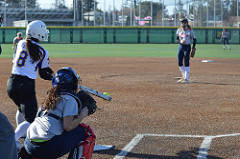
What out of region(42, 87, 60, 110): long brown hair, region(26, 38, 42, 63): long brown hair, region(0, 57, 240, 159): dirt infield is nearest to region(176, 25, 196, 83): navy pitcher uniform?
region(0, 57, 240, 159): dirt infield

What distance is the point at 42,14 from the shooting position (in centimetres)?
7381

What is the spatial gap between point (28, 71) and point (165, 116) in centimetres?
366

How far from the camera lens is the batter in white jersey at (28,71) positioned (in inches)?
215

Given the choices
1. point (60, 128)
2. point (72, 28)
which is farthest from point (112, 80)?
point (72, 28)

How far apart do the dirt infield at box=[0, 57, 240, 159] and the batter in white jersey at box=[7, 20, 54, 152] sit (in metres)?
1.23

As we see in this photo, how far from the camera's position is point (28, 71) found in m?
5.54

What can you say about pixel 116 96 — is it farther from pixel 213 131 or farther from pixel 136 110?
pixel 213 131

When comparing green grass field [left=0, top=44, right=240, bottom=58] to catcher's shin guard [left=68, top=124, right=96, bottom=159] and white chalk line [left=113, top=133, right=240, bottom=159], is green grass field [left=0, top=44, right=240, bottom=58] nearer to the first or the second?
white chalk line [left=113, top=133, right=240, bottom=159]

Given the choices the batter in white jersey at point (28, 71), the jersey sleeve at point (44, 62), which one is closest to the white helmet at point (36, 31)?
the batter in white jersey at point (28, 71)

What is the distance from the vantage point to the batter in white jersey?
215 inches

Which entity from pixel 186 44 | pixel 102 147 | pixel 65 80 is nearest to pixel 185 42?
pixel 186 44

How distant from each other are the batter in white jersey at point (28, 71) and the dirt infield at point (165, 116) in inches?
48.5

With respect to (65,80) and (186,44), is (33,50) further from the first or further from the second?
(186,44)

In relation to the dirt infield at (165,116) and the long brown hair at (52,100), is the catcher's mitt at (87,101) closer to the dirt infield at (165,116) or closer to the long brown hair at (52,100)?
the long brown hair at (52,100)
